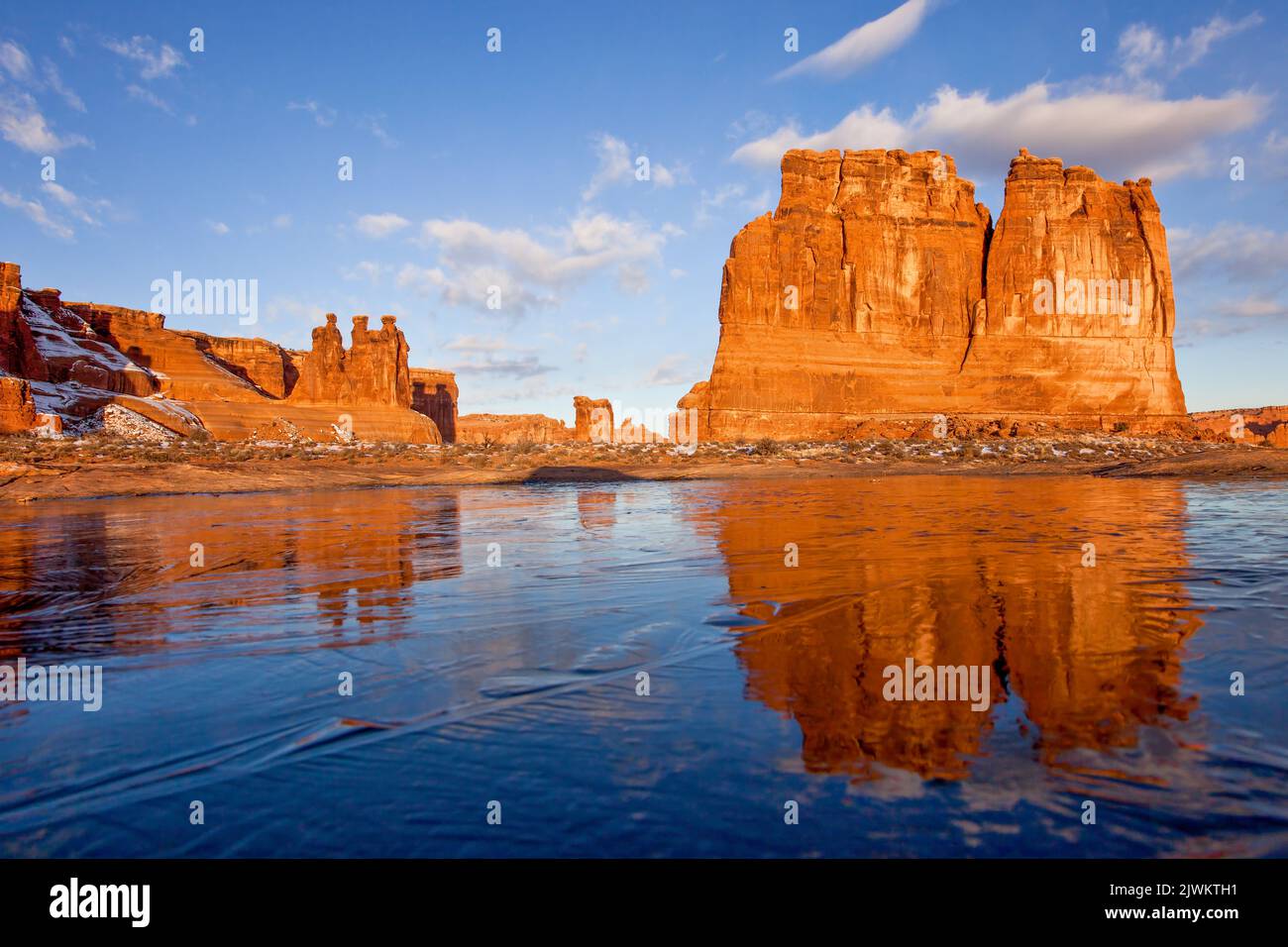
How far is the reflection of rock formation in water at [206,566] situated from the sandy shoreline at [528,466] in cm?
803

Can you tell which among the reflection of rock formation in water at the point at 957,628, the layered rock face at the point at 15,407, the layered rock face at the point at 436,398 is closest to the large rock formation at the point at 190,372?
the layered rock face at the point at 15,407

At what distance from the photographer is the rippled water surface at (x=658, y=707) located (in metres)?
2.15

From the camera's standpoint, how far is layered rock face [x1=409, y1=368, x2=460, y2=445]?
4884 inches

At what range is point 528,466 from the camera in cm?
3119

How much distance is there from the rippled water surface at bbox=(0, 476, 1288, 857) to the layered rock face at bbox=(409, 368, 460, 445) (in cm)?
11986

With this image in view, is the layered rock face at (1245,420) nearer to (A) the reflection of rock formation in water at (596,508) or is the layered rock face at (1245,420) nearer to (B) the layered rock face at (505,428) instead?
(A) the reflection of rock formation in water at (596,508)

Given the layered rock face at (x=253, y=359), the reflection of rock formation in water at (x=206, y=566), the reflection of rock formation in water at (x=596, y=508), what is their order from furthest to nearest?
1. the layered rock face at (x=253, y=359)
2. the reflection of rock formation in water at (x=596, y=508)
3. the reflection of rock formation in water at (x=206, y=566)

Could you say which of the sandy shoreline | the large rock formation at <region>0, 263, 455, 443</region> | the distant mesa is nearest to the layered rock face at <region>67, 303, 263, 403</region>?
the large rock formation at <region>0, 263, 455, 443</region>

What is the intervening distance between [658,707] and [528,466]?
1122 inches
